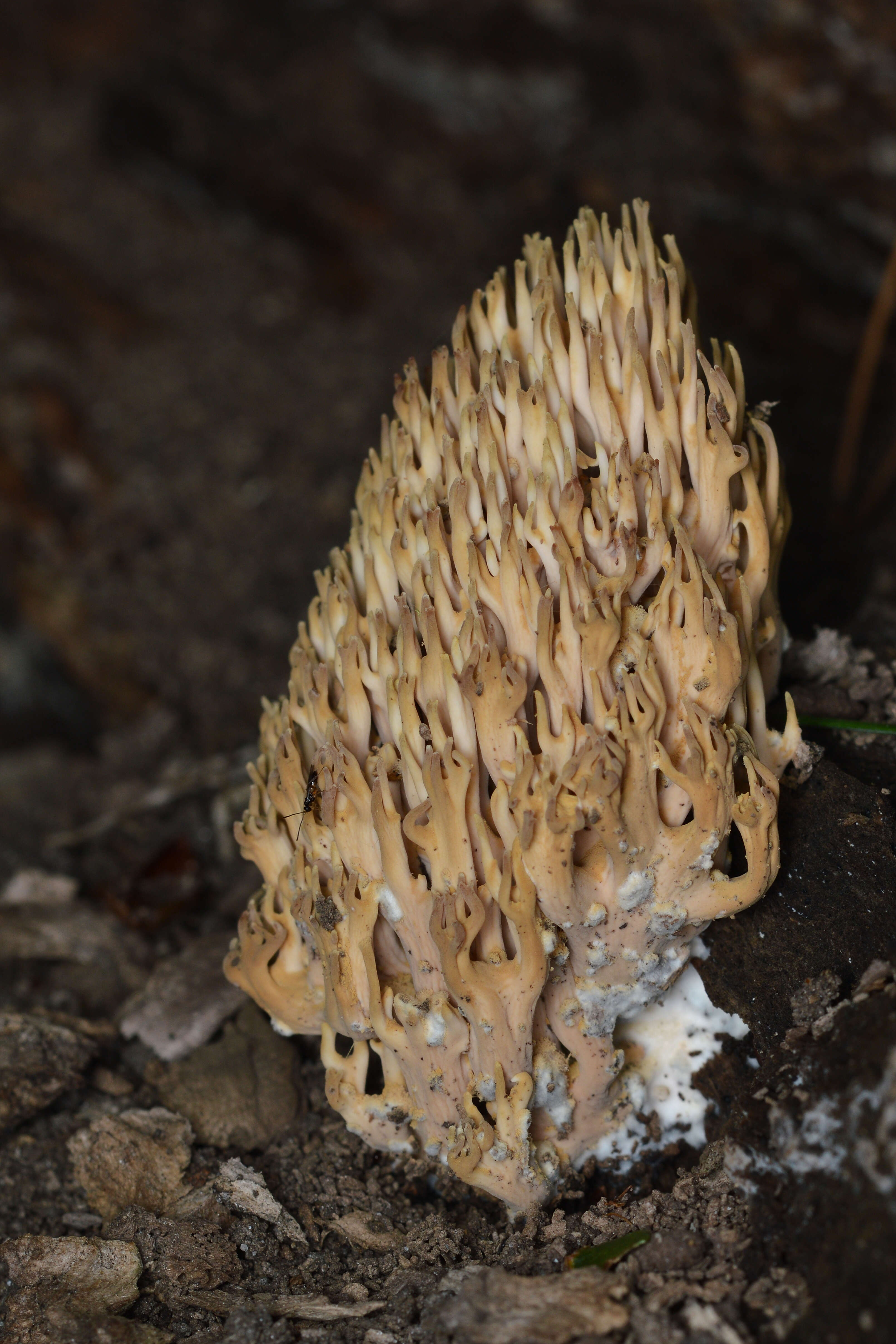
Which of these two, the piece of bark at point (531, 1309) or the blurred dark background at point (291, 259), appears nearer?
the piece of bark at point (531, 1309)

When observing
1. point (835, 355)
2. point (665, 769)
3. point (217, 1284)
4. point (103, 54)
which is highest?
point (103, 54)

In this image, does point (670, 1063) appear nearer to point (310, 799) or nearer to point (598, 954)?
point (598, 954)

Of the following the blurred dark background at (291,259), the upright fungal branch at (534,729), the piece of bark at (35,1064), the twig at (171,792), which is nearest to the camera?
the upright fungal branch at (534,729)

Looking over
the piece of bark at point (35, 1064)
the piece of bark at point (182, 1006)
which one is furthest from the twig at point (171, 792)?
the piece of bark at point (35, 1064)

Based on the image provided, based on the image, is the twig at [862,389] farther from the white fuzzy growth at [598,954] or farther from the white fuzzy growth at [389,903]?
the white fuzzy growth at [389,903]

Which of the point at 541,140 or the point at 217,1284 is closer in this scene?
the point at 217,1284

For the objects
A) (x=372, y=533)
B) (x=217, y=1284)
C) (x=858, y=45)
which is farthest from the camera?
(x=858, y=45)

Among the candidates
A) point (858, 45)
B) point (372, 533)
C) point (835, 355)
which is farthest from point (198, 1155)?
point (858, 45)

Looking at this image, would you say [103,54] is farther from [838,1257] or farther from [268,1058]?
[838,1257]
